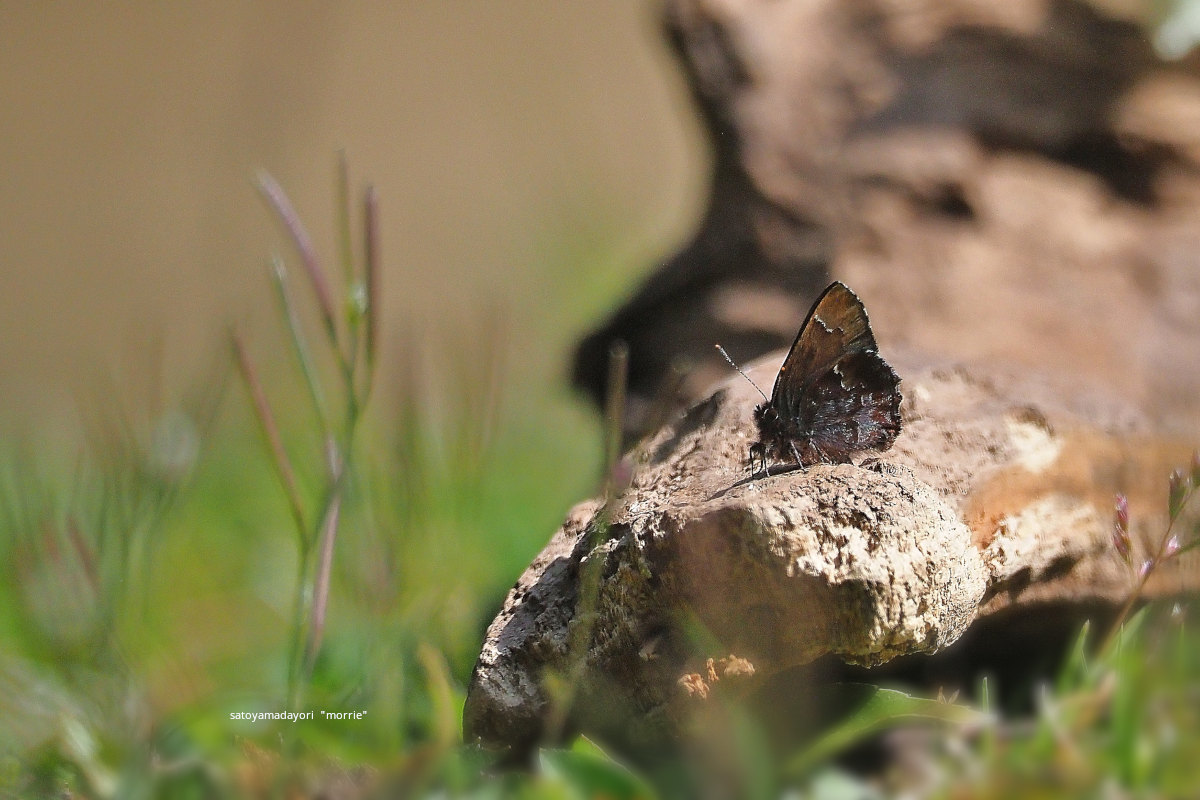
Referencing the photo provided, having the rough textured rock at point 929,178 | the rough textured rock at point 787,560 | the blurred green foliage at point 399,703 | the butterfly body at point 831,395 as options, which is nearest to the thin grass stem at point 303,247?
the blurred green foliage at point 399,703

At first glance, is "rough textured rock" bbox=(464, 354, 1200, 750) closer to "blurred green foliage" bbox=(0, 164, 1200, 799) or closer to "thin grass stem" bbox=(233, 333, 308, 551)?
"blurred green foliage" bbox=(0, 164, 1200, 799)

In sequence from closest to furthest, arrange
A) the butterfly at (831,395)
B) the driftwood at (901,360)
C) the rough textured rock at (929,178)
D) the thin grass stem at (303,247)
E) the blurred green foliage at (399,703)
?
the blurred green foliage at (399,703) < the thin grass stem at (303,247) < the driftwood at (901,360) < the butterfly at (831,395) < the rough textured rock at (929,178)

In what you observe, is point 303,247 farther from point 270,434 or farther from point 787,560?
point 787,560

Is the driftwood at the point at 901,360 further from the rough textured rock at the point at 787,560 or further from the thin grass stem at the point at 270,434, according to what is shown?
the thin grass stem at the point at 270,434

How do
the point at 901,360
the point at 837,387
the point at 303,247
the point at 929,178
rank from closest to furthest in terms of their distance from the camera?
the point at 303,247 → the point at 837,387 → the point at 901,360 → the point at 929,178

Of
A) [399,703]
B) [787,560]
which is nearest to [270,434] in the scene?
[399,703]

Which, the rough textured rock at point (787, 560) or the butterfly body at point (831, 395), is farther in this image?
the butterfly body at point (831, 395)

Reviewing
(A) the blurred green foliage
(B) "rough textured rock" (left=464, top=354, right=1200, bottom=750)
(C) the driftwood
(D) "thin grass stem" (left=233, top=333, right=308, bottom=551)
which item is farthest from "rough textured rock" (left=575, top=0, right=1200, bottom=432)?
(D) "thin grass stem" (left=233, top=333, right=308, bottom=551)
